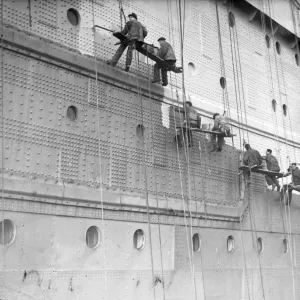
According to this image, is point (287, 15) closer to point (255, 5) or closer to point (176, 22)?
point (255, 5)

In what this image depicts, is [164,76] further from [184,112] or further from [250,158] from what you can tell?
[250,158]

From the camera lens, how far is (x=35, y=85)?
6902 mm

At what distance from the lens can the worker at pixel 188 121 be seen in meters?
8.92

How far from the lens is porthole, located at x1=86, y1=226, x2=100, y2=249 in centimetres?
715

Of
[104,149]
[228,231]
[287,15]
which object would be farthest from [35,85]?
[287,15]

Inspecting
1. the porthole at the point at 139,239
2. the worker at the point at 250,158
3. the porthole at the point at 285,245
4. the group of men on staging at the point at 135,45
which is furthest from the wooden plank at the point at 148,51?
the porthole at the point at 285,245

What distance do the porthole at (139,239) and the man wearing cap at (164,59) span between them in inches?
105

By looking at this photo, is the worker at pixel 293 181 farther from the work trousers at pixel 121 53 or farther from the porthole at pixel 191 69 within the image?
the work trousers at pixel 121 53

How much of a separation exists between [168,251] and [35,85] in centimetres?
349

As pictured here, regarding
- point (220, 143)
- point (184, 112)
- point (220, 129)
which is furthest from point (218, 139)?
point (184, 112)

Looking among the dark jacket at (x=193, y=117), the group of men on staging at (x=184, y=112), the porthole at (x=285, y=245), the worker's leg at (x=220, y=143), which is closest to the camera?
the group of men on staging at (x=184, y=112)

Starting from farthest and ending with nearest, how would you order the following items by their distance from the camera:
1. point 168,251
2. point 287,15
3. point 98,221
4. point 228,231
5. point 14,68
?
1. point 287,15
2. point 228,231
3. point 168,251
4. point 98,221
5. point 14,68

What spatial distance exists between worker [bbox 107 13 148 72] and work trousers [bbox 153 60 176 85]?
653mm

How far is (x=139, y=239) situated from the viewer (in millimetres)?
7898
